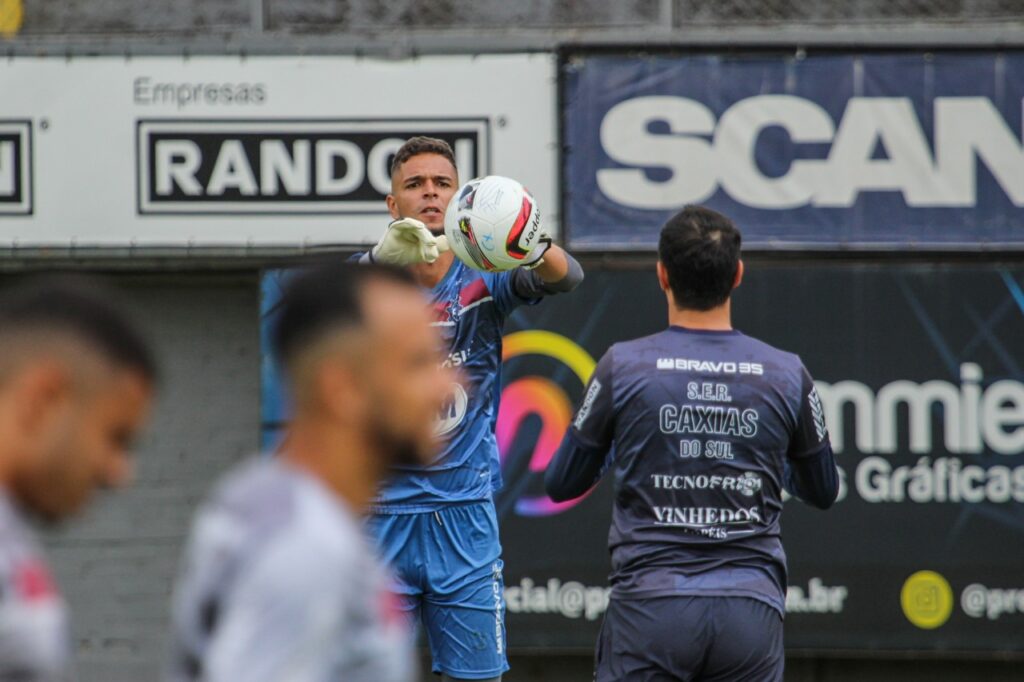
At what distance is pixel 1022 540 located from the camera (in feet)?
25.0

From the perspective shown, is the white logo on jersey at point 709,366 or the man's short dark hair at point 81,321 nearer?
the man's short dark hair at point 81,321

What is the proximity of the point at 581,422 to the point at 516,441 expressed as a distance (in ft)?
11.6

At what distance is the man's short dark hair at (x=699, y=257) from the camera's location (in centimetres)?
421

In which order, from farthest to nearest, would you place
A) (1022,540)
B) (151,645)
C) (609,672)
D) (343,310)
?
1. (151,645)
2. (1022,540)
3. (609,672)
4. (343,310)

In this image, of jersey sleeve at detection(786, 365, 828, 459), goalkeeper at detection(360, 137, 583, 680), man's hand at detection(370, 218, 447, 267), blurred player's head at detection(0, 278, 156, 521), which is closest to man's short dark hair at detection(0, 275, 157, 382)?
blurred player's head at detection(0, 278, 156, 521)

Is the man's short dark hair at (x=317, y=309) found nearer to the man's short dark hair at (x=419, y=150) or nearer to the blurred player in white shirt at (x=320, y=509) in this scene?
the blurred player in white shirt at (x=320, y=509)

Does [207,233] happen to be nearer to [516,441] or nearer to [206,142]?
[206,142]

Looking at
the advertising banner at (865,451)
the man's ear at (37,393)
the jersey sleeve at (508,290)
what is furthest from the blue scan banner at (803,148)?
the man's ear at (37,393)

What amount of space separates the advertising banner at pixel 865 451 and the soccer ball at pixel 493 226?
297 centimetres

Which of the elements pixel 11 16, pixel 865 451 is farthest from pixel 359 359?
pixel 11 16

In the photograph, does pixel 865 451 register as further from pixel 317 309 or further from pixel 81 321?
pixel 81 321

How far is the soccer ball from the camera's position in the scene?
4668 mm

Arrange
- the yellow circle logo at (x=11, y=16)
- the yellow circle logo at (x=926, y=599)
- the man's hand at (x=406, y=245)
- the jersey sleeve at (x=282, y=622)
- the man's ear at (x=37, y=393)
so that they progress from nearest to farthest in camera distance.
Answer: the jersey sleeve at (x=282, y=622) → the man's ear at (x=37, y=393) → the man's hand at (x=406, y=245) → the yellow circle logo at (x=926, y=599) → the yellow circle logo at (x=11, y=16)

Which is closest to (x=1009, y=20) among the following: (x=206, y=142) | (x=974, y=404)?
(x=974, y=404)
